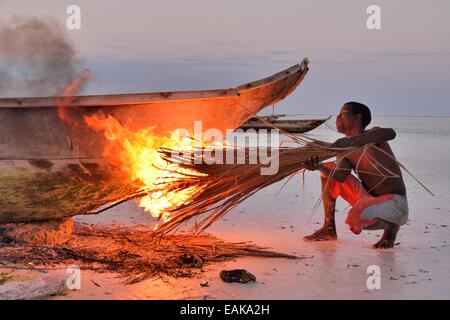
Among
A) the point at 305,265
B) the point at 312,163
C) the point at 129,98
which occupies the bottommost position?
the point at 305,265

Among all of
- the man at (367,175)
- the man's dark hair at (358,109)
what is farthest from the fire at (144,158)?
the man's dark hair at (358,109)

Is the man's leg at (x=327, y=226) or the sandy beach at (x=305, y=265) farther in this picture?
the man's leg at (x=327, y=226)

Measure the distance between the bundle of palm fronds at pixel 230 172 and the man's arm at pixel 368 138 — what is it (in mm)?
112

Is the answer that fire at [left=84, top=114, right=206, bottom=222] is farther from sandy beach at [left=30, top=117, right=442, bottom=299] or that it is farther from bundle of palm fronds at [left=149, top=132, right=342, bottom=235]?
sandy beach at [left=30, top=117, right=442, bottom=299]

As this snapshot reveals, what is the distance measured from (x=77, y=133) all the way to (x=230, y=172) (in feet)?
4.70

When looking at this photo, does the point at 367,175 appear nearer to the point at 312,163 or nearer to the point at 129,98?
the point at 312,163

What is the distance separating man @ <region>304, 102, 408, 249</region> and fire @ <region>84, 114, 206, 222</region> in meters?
1.22

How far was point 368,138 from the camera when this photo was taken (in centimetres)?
525

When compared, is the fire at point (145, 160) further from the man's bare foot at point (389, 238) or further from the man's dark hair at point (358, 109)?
the man's bare foot at point (389, 238)

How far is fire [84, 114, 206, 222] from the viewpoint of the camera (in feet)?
17.5

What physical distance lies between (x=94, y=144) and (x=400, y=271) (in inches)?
112

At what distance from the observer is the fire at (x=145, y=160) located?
5344mm

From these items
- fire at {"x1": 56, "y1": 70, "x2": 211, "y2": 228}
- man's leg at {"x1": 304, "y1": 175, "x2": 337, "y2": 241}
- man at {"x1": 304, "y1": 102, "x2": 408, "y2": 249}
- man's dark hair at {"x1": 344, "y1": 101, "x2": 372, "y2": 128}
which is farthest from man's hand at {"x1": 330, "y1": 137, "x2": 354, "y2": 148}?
fire at {"x1": 56, "y1": 70, "x2": 211, "y2": 228}

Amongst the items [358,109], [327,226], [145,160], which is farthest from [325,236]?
[145,160]
